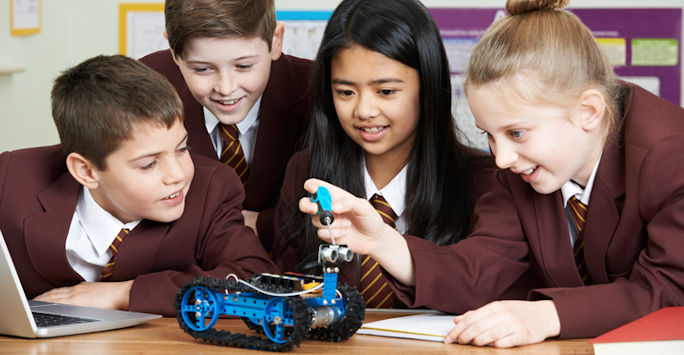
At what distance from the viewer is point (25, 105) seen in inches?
129

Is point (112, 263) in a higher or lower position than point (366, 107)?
lower

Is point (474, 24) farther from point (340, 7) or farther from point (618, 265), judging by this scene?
point (618, 265)

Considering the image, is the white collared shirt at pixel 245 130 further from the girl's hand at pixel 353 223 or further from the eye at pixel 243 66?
the girl's hand at pixel 353 223

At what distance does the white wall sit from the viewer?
3.12 meters

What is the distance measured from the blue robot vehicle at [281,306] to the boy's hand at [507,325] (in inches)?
6.0

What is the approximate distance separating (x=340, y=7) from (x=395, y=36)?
18cm

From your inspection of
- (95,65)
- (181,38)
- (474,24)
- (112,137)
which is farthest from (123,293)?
(474,24)

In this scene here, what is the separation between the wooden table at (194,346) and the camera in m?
0.98

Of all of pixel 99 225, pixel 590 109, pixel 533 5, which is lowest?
pixel 99 225

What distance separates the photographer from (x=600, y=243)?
127cm

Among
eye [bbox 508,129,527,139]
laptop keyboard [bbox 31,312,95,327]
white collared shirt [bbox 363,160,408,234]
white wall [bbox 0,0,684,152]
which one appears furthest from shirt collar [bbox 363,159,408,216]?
white wall [bbox 0,0,684,152]

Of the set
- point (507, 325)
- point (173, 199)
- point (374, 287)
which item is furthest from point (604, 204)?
point (173, 199)

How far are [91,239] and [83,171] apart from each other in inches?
5.5

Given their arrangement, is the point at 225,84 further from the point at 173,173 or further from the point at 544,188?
the point at 544,188
